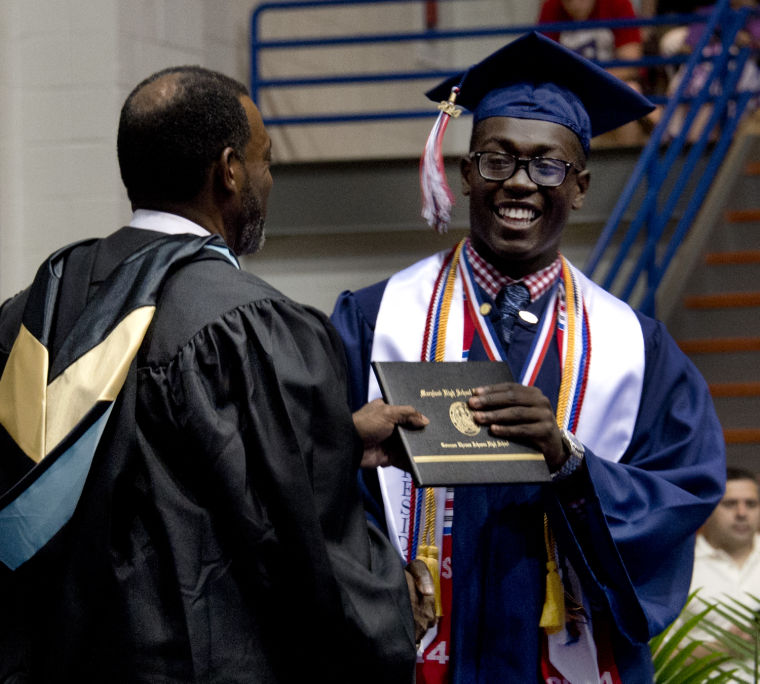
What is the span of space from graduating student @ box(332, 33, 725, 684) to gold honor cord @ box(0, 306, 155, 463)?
2.25 feet

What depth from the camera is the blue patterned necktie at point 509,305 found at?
8.04ft

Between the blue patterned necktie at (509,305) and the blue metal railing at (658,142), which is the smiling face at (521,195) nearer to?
the blue patterned necktie at (509,305)

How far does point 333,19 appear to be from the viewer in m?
7.43

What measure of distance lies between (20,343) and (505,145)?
113 cm

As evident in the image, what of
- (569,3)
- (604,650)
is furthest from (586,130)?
(569,3)

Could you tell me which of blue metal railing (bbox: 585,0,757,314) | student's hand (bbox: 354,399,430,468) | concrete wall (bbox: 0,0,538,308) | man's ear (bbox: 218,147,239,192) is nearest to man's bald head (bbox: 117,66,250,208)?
man's ear (bbox: 218,147,239,192)

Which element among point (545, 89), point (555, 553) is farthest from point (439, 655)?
point (545, 89)

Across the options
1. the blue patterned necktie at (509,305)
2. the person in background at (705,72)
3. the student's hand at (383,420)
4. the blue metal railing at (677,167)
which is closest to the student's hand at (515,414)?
the student's hand at (383,420)

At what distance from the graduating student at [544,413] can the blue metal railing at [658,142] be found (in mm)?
2319

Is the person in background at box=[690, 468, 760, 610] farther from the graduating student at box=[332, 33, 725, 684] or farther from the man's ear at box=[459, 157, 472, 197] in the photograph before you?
the man's ear at box=[459, 157, 472, 197]

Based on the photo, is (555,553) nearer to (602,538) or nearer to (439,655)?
(602,538)

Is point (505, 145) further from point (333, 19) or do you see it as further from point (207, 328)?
point (333, 19)

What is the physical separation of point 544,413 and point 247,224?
2.09ft

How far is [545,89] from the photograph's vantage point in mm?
2455
